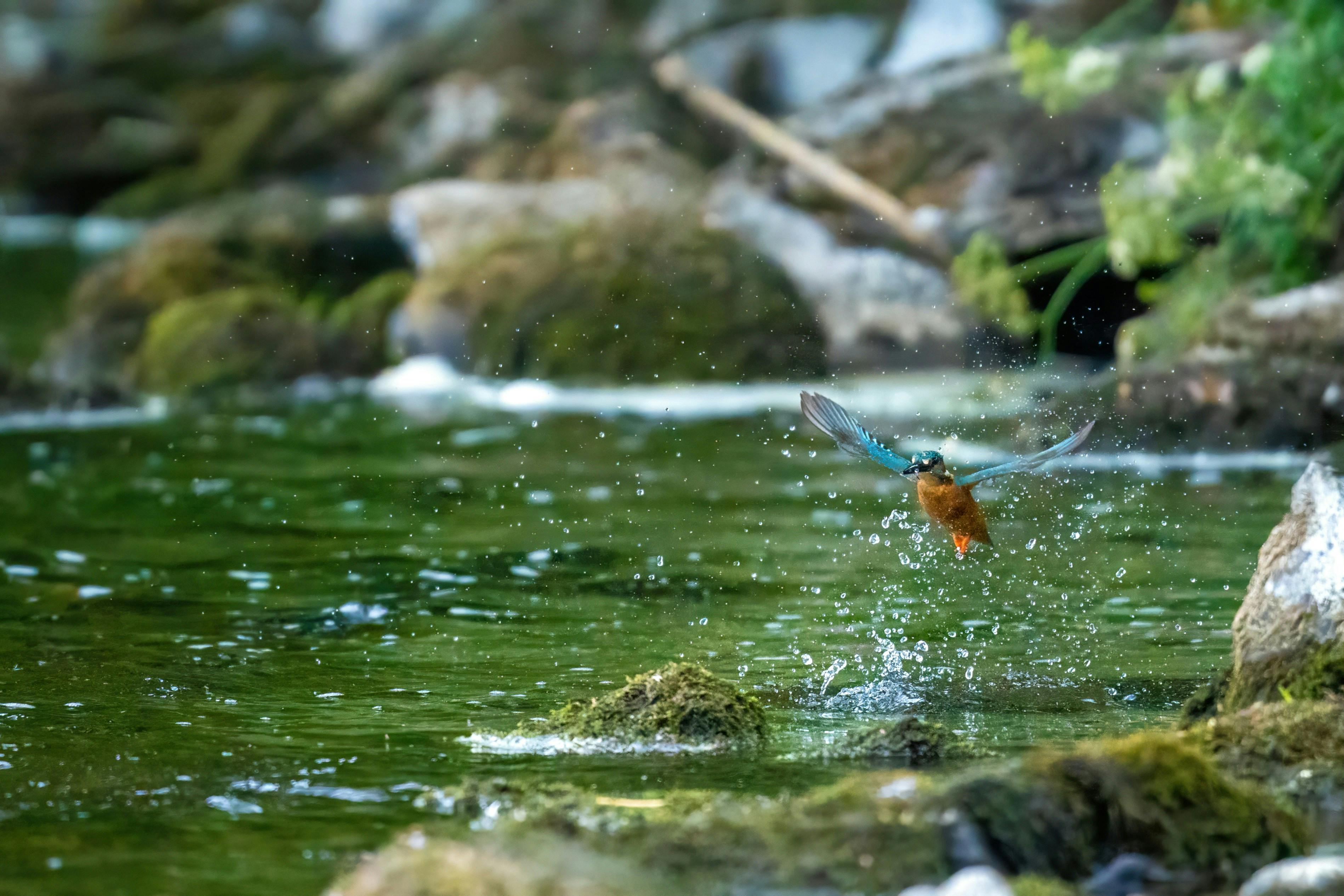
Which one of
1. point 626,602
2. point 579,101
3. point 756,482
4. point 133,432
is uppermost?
point 579,101

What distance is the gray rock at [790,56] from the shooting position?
24.9 meters

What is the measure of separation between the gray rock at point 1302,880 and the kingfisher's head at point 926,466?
248 centimetres

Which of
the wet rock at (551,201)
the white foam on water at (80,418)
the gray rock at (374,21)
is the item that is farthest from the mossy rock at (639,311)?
the gray rock at (374,21)

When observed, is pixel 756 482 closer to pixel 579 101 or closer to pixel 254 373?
pixel 254 373

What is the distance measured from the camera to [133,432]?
16.3 m

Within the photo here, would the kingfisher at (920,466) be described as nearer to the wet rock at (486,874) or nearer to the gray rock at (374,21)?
the wet rock at (486,874)

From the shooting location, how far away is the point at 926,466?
659 centimetres

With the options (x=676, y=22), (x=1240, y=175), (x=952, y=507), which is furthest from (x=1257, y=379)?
(x=676, y=22)

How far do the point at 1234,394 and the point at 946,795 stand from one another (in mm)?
9179

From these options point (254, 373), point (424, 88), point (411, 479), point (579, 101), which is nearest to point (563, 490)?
point (411, 479)

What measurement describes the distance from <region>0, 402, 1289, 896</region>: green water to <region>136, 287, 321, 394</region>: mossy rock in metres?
4.33

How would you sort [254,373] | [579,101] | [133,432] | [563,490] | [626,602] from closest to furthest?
[626,602]
[563,490]
[133,432]
[254,373]
[579,101]

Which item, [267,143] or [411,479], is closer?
[411,479]

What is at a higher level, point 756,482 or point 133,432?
point 133,432
